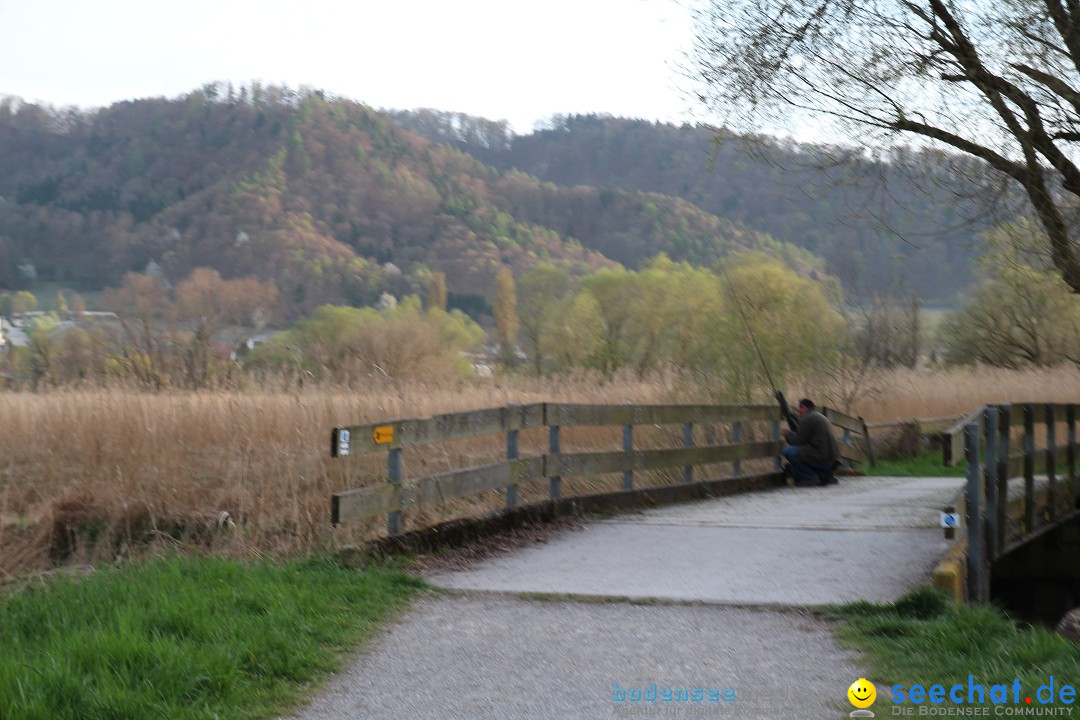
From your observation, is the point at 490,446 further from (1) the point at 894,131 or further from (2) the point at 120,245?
(2) the point at 120,245

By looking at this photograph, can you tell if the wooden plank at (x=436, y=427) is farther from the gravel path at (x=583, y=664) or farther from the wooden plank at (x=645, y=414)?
the gravel path at (x=583, y=664)

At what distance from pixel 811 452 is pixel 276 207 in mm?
113284

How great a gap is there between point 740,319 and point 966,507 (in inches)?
618

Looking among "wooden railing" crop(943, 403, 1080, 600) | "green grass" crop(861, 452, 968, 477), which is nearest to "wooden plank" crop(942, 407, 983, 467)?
"wooden railing" crop(943, 403, 1080, 600)

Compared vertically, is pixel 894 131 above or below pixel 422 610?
above

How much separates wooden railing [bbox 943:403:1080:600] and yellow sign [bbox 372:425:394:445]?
11.6ft

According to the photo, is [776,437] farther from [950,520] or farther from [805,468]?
[950,520]

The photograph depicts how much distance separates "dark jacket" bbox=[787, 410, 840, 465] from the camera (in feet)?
50.4

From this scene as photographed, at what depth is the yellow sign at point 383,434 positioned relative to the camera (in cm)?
712

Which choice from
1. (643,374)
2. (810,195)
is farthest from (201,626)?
(643,374)

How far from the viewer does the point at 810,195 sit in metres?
11.4

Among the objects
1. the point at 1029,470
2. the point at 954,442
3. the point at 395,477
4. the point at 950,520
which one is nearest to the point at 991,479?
the point at 950,520

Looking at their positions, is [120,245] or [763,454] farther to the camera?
[120,245]

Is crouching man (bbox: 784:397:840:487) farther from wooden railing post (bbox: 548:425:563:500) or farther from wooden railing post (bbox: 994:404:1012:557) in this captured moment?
wooden railing post (bbox: 994:404:1012:557)
